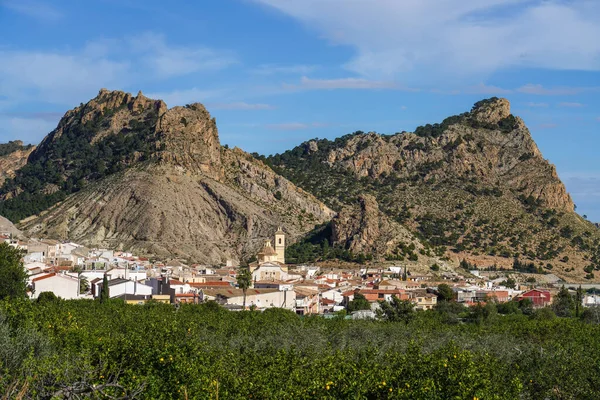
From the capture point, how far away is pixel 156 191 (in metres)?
143

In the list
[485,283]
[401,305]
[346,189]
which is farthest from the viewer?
[346,189]

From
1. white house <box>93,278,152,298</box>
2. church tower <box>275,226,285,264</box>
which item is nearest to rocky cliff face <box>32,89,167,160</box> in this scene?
church tower <box>275,226,285,264</box>

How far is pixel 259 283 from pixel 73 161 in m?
77.6

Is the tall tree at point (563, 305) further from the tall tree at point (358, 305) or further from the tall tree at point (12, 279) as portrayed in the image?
the tall tree at point (12, 279)

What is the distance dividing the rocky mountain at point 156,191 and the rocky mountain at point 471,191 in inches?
611

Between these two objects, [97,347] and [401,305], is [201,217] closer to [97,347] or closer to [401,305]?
[401,305]

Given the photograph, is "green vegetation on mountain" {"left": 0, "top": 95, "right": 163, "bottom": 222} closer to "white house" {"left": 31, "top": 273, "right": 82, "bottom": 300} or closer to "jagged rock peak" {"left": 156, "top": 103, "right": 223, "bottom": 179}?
"jagged rock peak" {"left": 156, "top": 103, "right": 223, "bottom": 179}

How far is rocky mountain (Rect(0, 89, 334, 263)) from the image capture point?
459 feet

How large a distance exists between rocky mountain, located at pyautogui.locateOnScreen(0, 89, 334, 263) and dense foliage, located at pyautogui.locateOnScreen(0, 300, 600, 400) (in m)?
80.8

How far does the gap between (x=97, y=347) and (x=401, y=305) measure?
48125 millimetres

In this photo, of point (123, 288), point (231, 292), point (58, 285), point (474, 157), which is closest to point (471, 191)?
point (474, 157)

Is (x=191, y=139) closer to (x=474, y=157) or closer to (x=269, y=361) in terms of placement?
(x=474, y=157)

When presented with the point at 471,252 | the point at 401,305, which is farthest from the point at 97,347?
the point at 471,252

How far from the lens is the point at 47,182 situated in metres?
170
